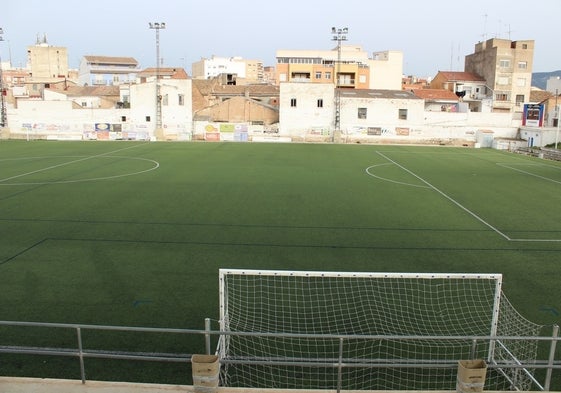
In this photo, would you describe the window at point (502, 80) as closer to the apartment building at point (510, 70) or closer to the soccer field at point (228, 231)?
the apartment building at point (510, 70)

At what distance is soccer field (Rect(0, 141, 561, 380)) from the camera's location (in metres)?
11.9

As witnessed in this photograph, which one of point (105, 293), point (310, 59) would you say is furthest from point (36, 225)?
point (310, 59)

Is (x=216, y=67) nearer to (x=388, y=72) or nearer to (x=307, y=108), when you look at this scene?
(x=388, y=72)

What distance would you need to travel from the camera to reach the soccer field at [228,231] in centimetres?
1185

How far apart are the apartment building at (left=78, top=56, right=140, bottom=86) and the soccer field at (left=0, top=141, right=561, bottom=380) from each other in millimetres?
86091

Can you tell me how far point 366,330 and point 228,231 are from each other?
8297mm

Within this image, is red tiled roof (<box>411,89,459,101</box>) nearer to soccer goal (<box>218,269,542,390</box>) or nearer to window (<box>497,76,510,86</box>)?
window (<box>497,76,510,86</box>)

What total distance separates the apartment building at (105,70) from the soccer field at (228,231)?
8609cm

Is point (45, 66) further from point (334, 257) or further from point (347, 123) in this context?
point (334, 257)

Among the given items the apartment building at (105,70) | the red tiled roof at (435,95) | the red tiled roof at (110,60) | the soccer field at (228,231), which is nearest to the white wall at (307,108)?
the red tiled roof at (435,95)

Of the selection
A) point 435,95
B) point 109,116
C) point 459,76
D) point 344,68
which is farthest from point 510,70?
point 109,116

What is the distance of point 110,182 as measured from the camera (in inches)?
1087

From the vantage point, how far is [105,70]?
388 feet

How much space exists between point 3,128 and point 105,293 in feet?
182
